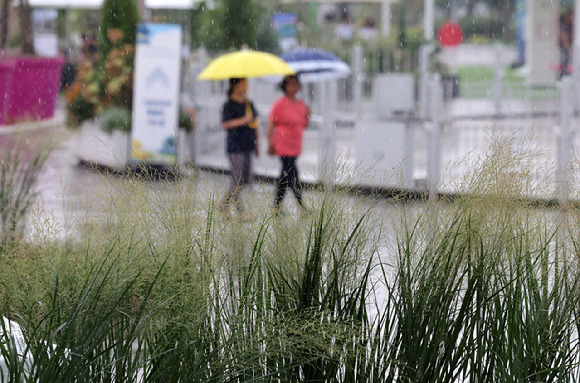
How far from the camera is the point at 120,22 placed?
496 inches

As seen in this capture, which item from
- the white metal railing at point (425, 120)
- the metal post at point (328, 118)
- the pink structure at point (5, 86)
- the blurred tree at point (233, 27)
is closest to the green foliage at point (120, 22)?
the white metal railing at point (425, 120)

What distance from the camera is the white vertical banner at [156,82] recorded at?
1122 cm

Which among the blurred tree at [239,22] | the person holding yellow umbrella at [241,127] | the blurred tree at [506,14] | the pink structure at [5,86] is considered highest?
the blurred tree at [506,14]

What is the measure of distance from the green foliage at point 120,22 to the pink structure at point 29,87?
128 cm

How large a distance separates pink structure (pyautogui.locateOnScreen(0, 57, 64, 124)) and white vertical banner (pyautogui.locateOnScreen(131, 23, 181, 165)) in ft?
5.66

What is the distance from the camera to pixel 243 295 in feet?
7.20

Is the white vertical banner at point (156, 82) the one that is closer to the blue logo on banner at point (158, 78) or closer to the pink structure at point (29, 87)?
the blue logo on banner at point (158, 78)

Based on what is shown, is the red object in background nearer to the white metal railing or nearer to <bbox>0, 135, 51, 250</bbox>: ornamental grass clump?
the white metal railing

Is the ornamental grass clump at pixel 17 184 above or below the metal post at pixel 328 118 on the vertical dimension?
below

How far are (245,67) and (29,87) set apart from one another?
4.91 metres

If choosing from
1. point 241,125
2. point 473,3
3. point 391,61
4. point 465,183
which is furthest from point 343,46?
point 473,3

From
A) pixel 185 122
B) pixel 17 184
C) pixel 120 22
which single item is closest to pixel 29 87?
pixel 120 22

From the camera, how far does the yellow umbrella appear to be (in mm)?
10000

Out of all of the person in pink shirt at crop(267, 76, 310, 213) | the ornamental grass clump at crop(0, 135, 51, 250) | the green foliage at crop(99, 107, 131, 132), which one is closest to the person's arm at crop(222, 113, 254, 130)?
the person in pink shirt at crop(267, 76, 310, 213)
